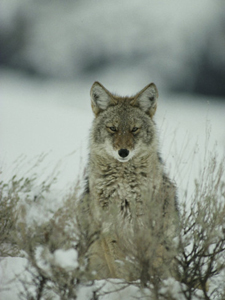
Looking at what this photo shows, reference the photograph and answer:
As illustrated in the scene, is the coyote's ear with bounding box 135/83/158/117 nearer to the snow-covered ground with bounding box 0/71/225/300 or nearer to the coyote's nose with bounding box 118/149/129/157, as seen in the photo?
the snow-covered ground with bounding box 0/71/225/300

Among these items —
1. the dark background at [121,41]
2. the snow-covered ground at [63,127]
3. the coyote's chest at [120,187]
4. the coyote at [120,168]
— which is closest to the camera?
the coyote at [120,168]

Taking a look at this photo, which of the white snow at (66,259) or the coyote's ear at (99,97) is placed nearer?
the white snow at (66,259)

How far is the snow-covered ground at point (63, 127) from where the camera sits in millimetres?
6855

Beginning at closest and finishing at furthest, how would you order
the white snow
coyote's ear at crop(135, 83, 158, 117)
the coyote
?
1. the white snow
2. the coyote
3. coyote's ear at crop(135, 83, 158, 117)

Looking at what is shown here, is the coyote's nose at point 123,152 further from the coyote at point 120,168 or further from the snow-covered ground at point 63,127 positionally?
the snow-covered ground at point 63,127

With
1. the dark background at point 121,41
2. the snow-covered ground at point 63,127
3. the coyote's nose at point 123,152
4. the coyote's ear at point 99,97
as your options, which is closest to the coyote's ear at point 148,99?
the snow-covered ground at point 63,127

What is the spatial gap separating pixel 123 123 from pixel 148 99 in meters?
0.61

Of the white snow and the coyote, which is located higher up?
the coyote

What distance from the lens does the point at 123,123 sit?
4887 millimetres

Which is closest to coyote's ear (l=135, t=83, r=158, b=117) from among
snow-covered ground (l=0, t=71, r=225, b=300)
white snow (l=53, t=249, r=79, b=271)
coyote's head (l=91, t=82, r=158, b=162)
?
coyote's head (l=91, t=82, r=158, b=162)

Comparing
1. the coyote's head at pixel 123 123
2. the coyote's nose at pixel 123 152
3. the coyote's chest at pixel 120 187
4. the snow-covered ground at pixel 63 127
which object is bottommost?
the coyote's chest at pixel 120 187

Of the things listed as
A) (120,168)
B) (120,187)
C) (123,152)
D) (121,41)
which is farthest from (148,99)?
(121,41)

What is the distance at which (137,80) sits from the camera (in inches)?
765

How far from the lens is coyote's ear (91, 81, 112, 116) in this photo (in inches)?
203
